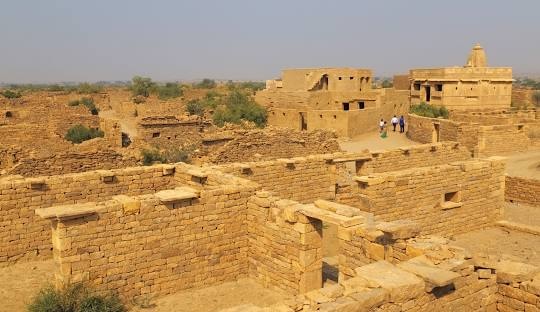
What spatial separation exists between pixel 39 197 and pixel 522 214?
33.9 feet

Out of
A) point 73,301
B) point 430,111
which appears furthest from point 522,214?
point 430,111

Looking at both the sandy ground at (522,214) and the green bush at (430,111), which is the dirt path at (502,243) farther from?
the green bush at (430,111)

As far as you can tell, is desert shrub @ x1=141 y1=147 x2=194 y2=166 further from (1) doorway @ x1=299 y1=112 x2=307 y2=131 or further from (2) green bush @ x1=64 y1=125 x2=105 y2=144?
(1) doorway @ x1=299 y1=112 x2=307 y2=131

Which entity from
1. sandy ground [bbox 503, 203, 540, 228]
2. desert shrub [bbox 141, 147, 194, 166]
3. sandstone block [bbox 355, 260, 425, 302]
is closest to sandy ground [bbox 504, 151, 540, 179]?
sandy ground [bbox 503, 203, 540, 228]

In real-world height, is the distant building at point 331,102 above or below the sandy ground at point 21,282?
above

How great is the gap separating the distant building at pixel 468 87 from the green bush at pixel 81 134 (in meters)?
21.5

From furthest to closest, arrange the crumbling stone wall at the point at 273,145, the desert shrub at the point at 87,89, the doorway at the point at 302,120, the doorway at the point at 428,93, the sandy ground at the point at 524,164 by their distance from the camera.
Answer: the desert shrub at the point at 87,89 → the doorway at the point at 428,93 → the doorway at the point at 302,120 → the sandy ground at the point at 524,164 → the crumbling stone wall at the point at 273,145

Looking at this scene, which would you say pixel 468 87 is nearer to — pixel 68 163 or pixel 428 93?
pixel 428 93

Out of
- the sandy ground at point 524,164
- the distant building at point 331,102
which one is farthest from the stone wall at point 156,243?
the distant building at point 331,102

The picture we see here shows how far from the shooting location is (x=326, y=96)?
1208 inches

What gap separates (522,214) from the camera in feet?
41.4

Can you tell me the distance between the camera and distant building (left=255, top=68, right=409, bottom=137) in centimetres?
2619

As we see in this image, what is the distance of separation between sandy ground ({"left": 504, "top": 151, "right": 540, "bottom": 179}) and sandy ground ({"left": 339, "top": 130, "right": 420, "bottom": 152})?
4.56 m

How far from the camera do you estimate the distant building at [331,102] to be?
26188mm
